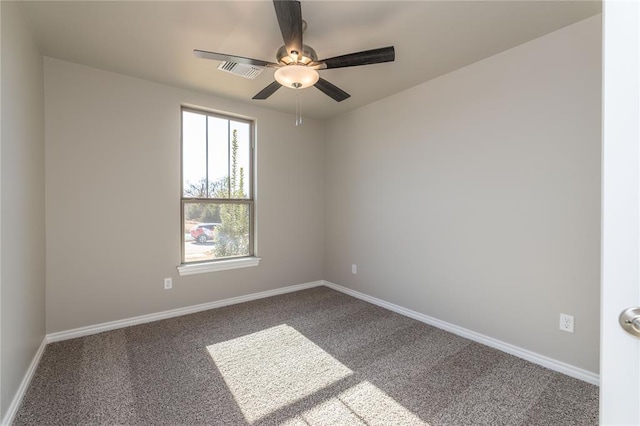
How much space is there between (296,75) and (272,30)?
17.6 inches

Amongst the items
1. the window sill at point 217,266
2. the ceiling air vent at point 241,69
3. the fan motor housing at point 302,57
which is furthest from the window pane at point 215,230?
the fan motor housing at point 302,57

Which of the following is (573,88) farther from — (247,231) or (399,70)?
(247,231)

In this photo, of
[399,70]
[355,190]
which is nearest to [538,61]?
[399,70]

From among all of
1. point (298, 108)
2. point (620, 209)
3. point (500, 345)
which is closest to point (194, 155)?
point (298, 108)

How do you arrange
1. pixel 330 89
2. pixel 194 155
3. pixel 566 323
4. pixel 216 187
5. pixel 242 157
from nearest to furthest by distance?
pixel 566 323 → pixel 330 89 → pixel 194 155 → pixel 216 187 → pixel 242 157

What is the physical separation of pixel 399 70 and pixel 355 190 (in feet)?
5.14

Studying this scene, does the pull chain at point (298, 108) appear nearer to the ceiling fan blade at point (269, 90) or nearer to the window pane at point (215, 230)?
the ceiling fan blade at point (269, 90)

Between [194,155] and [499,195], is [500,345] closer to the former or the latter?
[499,195]

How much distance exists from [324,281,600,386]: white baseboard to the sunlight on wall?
1.23 m

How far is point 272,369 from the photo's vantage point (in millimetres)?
2160

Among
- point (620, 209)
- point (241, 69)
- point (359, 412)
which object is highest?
point (241, 69)

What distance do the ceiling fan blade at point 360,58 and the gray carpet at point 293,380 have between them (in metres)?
2.23

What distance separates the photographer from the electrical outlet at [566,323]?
6.88ft

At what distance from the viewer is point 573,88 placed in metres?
2.07
